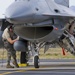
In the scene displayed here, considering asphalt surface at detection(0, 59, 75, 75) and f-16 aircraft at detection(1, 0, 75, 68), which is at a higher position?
f-16 aircraft at detection(1, 0, 75, 68)

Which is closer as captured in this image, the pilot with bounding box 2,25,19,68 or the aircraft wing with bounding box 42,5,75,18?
the aircraft wing with bounding box 42,5,75,18

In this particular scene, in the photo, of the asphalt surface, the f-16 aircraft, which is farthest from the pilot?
the asphalt surface

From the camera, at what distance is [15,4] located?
17.0m

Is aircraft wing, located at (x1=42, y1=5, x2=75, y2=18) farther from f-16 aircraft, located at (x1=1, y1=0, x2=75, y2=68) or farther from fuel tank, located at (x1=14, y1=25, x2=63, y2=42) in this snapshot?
fuel tank, located at (x1=14, y1=25, x2=63, y2=42)

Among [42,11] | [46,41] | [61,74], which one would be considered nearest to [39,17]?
[42,11]

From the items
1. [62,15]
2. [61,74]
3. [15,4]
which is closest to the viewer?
[61,74]

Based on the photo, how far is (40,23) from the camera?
17938mm

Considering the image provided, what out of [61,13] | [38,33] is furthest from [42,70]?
[61,13]

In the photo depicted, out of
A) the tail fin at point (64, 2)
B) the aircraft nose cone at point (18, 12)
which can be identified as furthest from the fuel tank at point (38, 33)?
the tail fin at point (64, 2)

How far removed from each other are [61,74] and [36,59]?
384 centimetres

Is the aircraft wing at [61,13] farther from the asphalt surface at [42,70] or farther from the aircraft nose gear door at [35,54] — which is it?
the asphalt surface at [42,70]

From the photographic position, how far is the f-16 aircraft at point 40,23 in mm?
16830

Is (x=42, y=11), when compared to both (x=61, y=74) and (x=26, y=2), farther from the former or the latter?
(x=61, y=74)

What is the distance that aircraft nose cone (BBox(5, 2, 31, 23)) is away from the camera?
16.5 m
